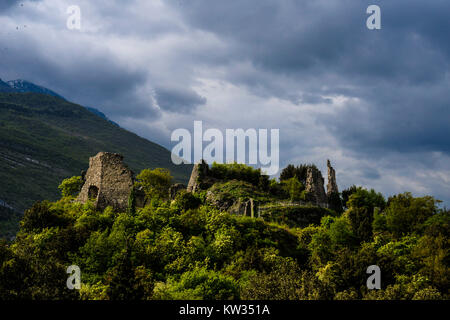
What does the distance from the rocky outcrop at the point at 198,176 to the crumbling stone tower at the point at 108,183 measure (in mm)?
17897

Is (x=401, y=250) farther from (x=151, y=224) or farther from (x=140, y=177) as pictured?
(x=140, y=177)

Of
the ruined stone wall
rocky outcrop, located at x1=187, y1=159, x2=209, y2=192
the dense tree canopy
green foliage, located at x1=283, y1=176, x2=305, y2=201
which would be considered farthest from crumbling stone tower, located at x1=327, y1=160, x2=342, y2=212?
rocky outcrop, located at x1=187, y1=159, x2=209, y2=192

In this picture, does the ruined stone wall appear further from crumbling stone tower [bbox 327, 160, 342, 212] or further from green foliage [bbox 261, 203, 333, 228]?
green foliage [bbox 261, 203, 333, 228]

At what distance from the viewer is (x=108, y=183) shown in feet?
146

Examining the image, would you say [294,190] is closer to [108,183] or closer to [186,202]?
[186,202]

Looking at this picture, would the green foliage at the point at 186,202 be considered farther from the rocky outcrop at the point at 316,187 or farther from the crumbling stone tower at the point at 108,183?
the rocky outcrop at the point at 316,187

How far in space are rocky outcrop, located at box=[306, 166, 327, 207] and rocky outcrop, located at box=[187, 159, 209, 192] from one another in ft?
66.0

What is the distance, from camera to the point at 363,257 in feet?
106

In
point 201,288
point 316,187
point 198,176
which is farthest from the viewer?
point 316,187

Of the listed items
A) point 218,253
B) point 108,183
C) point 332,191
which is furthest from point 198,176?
point 332,191

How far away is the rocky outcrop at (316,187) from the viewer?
238 feet

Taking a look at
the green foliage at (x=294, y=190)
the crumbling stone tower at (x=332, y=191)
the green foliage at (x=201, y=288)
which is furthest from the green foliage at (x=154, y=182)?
the green foliage at (x=201, y=288)
